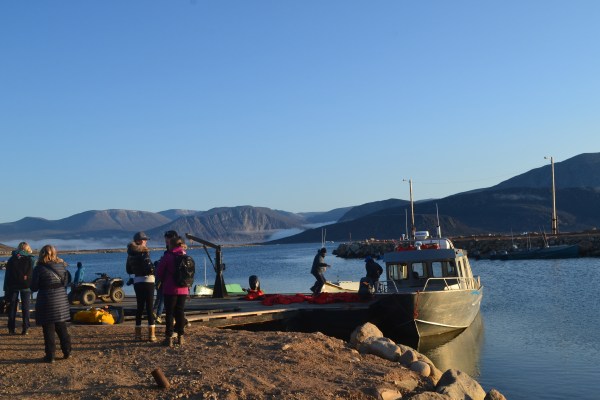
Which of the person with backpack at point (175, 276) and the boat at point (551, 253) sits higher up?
the person with backpack at point (175, 276)

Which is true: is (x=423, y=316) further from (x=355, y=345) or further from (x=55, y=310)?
(x=55, y=310)

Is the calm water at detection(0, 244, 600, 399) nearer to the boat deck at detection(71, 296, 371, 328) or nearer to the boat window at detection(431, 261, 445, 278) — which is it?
the boat window at detection(431, 261, 445, 278)

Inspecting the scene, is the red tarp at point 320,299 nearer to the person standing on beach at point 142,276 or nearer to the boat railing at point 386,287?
A: the boat railing at point 386,287

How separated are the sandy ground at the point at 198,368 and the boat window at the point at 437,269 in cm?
855

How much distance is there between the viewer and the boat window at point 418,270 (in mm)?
21931

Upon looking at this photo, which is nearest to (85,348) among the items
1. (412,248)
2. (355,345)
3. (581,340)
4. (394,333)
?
(355,345)

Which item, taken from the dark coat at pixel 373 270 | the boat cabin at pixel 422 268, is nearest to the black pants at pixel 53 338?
the dark coat at pixel 373 270

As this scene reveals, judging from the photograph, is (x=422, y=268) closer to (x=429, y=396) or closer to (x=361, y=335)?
(x=361, y=335)

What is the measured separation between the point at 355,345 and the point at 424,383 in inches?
112

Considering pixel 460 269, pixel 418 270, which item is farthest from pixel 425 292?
pixel 460 269

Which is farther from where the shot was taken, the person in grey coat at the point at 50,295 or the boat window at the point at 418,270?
the boat window at the point at 418,270

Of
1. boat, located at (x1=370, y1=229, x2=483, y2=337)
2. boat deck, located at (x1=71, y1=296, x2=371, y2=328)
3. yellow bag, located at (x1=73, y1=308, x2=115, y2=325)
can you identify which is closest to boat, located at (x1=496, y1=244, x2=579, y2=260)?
boat, located at (x1=370, y1=229, x2=483, y2=337)

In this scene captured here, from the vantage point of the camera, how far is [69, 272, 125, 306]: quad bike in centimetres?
2267

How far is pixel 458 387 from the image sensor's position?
11.2 metres
